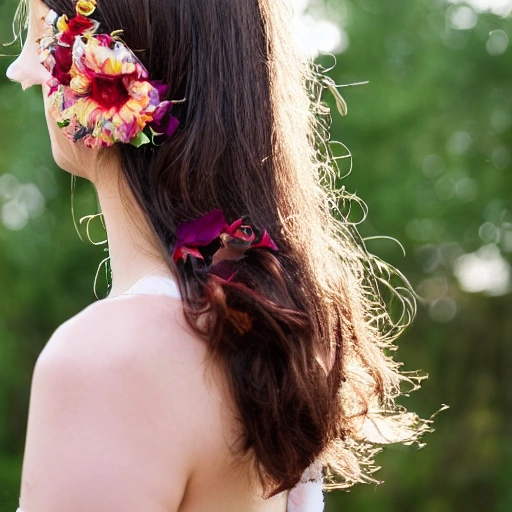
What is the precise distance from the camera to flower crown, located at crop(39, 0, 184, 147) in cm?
129

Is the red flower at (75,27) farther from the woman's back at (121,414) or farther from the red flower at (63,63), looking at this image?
the woman's back at (121,414)

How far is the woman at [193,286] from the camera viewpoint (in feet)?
3.56

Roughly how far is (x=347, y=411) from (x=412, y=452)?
5.33m

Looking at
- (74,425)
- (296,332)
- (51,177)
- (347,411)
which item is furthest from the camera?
(51,177)

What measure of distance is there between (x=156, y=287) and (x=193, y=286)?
0.05 meters

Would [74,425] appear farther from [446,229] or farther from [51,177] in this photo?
[446,229]

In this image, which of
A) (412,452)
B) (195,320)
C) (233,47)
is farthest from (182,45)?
(412,452)

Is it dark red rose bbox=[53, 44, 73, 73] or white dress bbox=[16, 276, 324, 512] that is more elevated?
dark red rose bbox=[53, 44, 73, 73]

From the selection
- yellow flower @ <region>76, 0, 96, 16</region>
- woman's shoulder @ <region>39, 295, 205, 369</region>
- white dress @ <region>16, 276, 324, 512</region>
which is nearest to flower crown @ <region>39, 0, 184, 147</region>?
yellow flower @ <region>76, 0, 96, 16</region>

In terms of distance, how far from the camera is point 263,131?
1349 millimetres

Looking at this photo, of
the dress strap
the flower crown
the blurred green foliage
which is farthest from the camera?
the blurred green foliage

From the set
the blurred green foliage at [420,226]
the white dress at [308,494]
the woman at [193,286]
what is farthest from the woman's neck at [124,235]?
the blurred green foliage at [420,226]

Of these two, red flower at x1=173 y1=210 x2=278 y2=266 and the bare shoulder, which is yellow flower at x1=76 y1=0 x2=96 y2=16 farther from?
the bare shoulder

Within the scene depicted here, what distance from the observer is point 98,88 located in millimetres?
1364
